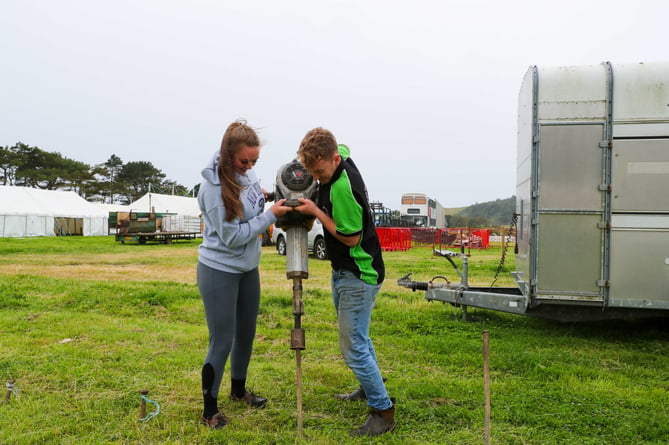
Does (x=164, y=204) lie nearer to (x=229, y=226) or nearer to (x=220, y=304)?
(x=220, y=304)

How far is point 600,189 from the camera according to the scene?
497cm

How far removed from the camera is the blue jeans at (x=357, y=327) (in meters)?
3.03

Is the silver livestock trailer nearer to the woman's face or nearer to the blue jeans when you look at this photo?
the blue jeans

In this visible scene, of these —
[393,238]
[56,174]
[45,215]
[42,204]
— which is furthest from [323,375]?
[56,174]

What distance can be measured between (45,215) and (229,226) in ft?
114

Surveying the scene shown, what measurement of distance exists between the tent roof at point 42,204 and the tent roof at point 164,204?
306cm

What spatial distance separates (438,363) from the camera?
186 inches

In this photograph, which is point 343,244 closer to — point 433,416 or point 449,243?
point 433,416

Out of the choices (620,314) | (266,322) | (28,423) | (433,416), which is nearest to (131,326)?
(266,322)

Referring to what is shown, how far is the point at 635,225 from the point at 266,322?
4.36 m

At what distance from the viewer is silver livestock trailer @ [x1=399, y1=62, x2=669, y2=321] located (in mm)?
4895

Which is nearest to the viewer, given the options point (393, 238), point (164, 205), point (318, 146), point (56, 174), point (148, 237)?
point (318, 146)

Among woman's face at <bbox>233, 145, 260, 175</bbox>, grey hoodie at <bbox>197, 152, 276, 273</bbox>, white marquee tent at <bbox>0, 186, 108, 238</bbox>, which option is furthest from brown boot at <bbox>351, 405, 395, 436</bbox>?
white marquee tent at <bbox>0, 186, 108, 238</bbox>

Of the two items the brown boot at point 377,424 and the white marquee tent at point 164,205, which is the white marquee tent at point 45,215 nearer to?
the white marquee tent at point 164,205
